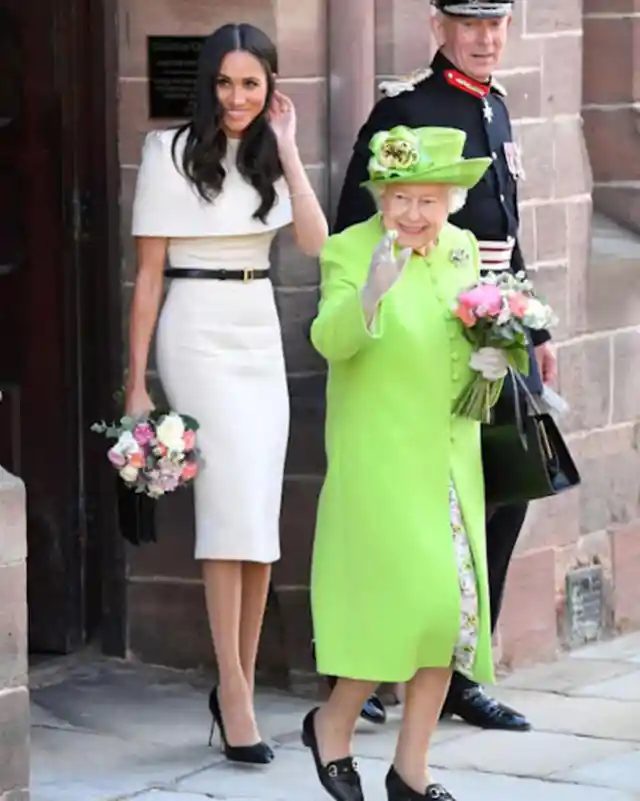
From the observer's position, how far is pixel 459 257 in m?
6.09

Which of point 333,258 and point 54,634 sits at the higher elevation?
point 333,258

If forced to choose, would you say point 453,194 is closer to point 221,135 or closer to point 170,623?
point 221,135

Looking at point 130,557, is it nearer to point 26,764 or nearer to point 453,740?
point 453,740

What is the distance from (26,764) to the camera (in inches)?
237

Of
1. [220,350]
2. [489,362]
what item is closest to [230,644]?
[220,350]

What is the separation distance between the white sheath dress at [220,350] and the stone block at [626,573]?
2241mm

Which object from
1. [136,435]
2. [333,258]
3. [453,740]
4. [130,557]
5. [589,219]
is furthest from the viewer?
[589,219]

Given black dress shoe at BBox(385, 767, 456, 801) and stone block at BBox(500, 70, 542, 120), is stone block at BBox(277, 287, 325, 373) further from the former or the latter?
black dress shoe at BBox(385, 767, 456, 801)

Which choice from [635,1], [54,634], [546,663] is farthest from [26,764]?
[635,1]

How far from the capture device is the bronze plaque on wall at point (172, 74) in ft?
23.9

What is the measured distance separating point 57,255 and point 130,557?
94 cm

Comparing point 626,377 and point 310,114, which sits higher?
point 310,114

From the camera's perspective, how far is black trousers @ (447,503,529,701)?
7289mm

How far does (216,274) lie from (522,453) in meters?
0.97
